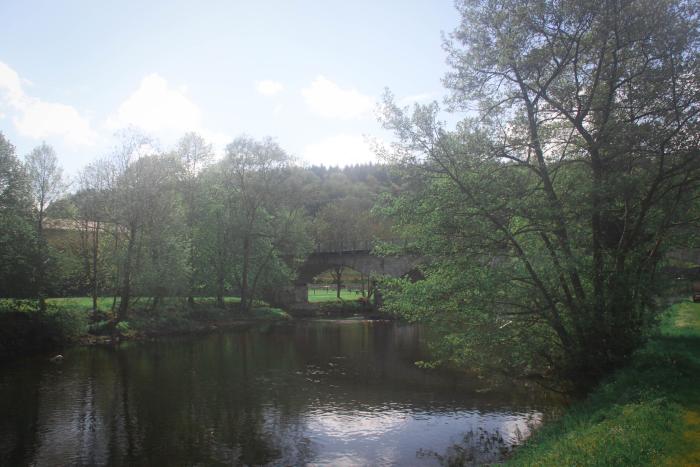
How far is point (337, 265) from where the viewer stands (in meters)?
61.0

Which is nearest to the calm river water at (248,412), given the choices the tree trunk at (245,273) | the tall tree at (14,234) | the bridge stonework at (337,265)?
the tall tree at (14,234)

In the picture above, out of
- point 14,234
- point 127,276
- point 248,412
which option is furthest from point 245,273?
point 248,412

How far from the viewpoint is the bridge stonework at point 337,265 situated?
57.0 meters

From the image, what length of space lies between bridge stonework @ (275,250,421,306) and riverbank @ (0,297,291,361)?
11136 millimetres

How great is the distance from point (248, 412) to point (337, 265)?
44.9 meters

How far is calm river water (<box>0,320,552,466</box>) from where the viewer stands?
12742 millimetres

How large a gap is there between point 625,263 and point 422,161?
20.5 feet

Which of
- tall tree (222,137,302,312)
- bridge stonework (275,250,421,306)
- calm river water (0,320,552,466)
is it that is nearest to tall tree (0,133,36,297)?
calm river water (0,320,552,466)

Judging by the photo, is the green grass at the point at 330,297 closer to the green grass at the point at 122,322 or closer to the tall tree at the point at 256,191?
the green grass at the point at 122,322

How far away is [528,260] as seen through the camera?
44.0 ft

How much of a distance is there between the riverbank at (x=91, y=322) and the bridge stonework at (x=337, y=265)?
1114 cm

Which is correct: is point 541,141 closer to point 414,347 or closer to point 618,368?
point 618,368

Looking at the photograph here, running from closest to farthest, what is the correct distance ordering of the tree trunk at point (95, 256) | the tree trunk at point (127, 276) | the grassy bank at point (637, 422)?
1. the grassy bank at point (637, 422)
2. the tree trunk at point (127, 276)
3. the tree trunk at point (95, 256)

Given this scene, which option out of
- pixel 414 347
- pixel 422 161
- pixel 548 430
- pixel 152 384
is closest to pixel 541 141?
pixel 422 161
